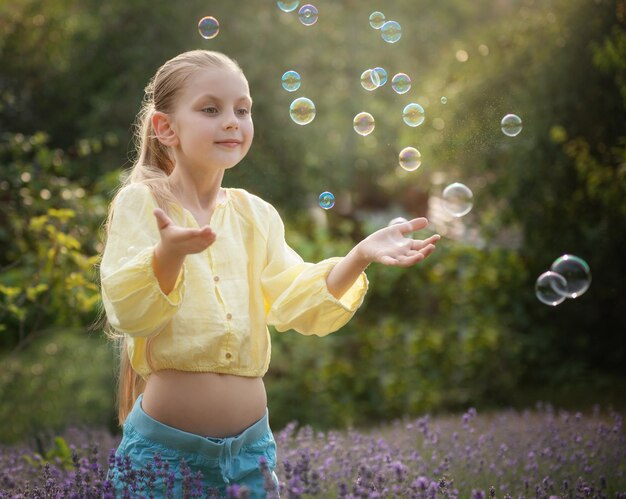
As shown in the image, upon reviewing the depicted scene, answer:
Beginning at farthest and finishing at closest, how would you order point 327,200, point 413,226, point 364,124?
point 364,124
point 327,200
point 413,226

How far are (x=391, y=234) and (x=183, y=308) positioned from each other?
26.3 inches

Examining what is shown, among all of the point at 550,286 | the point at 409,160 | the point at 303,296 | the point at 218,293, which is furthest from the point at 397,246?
the point at 550,286

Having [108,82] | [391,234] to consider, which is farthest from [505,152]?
[391,234]

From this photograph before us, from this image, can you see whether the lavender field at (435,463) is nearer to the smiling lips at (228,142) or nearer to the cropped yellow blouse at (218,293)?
the cropped yellow blouse at (218,293)

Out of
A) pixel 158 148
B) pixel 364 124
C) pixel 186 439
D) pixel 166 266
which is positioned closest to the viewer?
pixel 166 266

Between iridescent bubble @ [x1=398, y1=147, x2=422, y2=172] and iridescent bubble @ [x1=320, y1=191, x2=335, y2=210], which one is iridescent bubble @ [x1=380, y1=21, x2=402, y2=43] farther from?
iridescent bubble @ [x1=320, y1=191, x2=335, y2=210]

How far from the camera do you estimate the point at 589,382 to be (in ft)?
25.5

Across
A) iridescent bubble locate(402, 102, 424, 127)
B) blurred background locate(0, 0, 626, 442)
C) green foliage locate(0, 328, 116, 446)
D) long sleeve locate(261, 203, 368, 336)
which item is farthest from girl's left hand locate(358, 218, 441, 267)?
green foliage locate(0, 328, 116, 446)

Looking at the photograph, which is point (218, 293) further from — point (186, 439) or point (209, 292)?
point (186, 439)

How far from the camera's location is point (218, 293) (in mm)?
2531

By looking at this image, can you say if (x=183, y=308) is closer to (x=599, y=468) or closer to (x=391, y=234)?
(x=391, y=234)

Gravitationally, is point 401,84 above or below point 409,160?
above

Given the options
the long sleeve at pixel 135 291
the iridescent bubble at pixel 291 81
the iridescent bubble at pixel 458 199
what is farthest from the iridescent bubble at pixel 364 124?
the long sleeve at pixel 135 291

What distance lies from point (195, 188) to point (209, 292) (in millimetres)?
371
